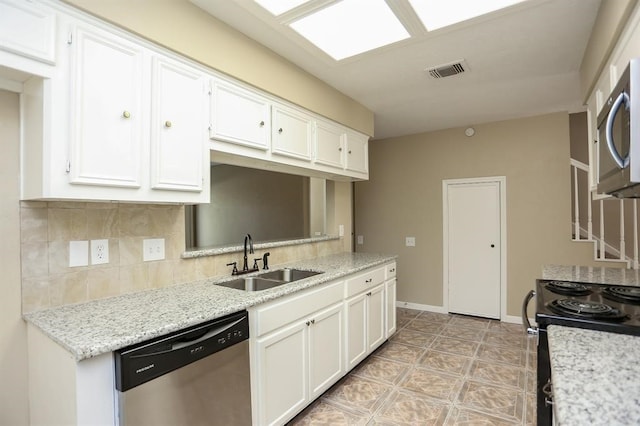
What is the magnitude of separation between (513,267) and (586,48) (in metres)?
2.66

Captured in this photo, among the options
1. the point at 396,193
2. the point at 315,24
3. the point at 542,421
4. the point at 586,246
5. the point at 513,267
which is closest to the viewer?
the point at 542,421

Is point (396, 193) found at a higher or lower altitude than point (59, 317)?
higher

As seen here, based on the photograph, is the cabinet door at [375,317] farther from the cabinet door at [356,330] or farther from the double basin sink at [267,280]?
the double basin sink at [267,280]

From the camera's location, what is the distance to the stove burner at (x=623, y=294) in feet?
5.62

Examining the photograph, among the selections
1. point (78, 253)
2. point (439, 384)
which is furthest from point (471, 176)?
point (78, 253)

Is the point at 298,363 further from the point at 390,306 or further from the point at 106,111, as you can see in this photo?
the point at 106,111

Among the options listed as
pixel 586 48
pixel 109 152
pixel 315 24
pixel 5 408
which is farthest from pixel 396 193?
pixel 5 408

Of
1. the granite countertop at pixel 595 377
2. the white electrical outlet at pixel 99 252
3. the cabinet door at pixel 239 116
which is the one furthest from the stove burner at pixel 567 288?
the white electrical outlet at pixel 99 252

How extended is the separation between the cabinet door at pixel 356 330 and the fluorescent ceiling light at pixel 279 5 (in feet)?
6.84

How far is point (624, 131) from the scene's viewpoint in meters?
1.15

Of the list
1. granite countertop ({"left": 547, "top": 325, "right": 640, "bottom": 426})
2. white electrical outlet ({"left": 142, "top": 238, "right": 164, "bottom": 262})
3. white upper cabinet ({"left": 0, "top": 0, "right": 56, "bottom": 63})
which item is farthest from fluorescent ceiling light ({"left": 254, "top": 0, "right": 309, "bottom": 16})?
granite countertop ({"left": 547, "top": 325, "right": 640, "bottom": 426})

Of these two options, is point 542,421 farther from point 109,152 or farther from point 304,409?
point 109,152

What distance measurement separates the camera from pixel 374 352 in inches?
129

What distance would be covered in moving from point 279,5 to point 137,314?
1.82m
